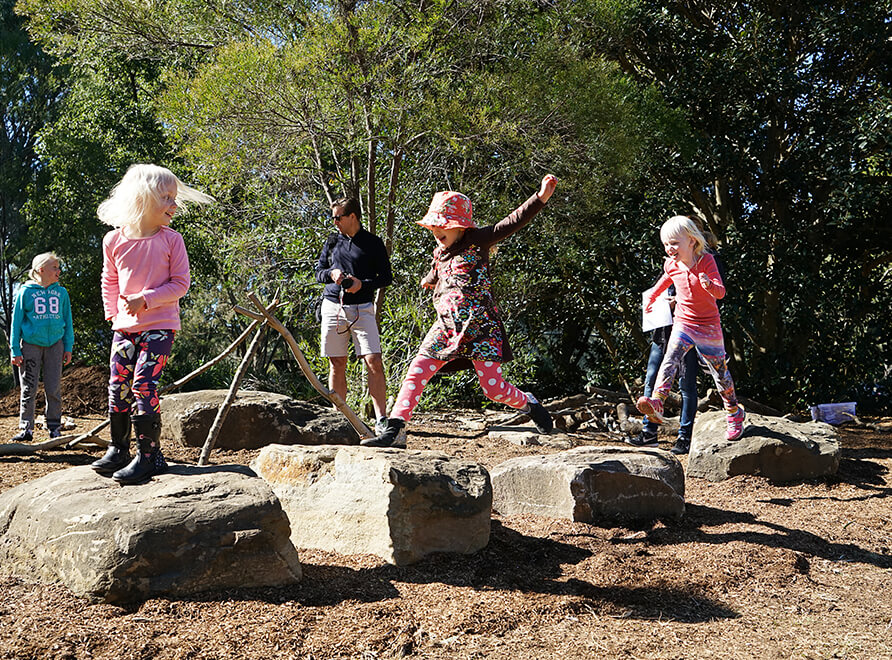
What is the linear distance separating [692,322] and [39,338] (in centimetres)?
547

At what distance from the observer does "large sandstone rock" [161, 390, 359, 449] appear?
21.5 ft

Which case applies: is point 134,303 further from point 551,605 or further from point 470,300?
point 551,605

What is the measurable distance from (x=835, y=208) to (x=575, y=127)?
11.4ft

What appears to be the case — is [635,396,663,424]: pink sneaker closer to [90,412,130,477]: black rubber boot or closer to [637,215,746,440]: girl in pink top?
[637,215,746,440]: girl in pink top

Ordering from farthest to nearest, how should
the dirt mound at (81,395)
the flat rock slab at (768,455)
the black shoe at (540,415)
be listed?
the dirt mound at (81,395), the flat rock slab at (768,455), the black shoe at (540,415)

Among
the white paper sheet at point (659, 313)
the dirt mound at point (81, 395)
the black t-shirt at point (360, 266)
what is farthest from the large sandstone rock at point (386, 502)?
the dirt mound at point (81, 395)

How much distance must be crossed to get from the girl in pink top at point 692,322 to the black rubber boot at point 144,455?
358 cm

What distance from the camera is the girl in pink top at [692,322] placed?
5.94 meters

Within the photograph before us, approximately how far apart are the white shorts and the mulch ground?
1.83 meters

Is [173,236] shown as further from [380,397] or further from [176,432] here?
[176,432]

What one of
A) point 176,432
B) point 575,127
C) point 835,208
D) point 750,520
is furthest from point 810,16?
point 176,432

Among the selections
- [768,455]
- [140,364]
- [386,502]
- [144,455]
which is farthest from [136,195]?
[768,455]

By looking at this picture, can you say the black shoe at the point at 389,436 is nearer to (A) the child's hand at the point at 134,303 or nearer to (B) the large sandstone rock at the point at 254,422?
(A) the child's hand at the point at 134,303

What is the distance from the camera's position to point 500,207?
916cm
